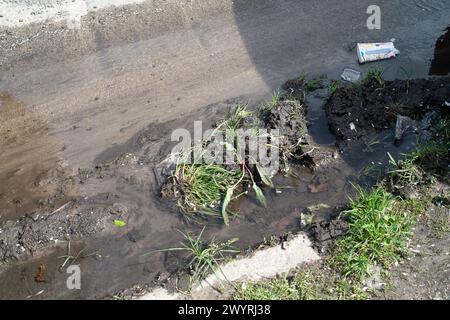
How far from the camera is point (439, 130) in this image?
500 cm

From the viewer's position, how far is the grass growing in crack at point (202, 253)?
412 cm

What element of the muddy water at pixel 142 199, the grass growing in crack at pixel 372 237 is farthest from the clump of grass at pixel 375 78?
the grass growing in crack at pixel 372 237

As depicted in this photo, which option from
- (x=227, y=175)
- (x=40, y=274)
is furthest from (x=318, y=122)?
(x=40, y=274)

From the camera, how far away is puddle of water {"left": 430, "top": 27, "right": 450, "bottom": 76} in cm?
580

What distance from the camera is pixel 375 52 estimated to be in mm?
6000

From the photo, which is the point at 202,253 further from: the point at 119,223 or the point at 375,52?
the point at 375,52

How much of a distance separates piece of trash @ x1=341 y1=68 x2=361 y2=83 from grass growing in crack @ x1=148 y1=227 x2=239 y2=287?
8.50ft

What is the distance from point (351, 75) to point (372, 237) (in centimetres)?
241

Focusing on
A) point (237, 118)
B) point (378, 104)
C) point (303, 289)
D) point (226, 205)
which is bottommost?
point (303, 289)

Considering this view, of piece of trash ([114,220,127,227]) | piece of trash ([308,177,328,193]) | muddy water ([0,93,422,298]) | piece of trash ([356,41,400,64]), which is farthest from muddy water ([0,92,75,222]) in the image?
piece of trash ([356,41,400,64])

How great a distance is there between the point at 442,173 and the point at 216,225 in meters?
2.28

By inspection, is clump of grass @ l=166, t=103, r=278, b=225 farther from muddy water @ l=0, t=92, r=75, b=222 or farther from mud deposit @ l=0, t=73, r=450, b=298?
muddy water @ l=0, t=92, r=75, b=222

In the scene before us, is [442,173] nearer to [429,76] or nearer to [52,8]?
[429,76]
